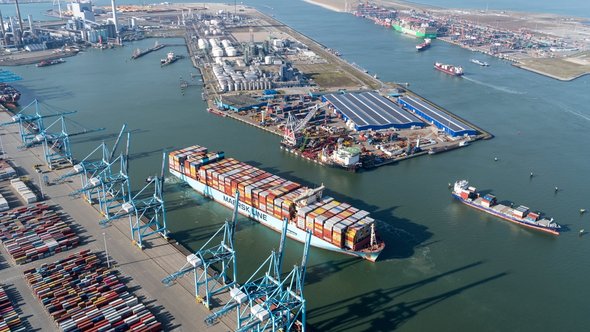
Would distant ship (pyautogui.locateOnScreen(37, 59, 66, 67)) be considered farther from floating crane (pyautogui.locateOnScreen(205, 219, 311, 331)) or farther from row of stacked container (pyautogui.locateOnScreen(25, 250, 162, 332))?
floating crane (pyautogui.locateOnScreen(205, 219, 311, 331))

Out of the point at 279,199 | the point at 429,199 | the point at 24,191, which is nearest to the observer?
the point at 279,199

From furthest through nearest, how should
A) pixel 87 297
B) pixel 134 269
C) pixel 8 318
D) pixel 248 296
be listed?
pixel 134 269
pixel 87 297
pixel 8 318
pixel 248 296

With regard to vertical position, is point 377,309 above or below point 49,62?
below

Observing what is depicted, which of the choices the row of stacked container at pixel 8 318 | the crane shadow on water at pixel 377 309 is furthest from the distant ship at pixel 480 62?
the row of stacked container at pixel 8 318

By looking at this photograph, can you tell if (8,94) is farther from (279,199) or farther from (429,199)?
(429,199)

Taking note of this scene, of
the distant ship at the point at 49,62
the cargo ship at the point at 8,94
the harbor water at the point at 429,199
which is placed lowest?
the harbor water at the point at 429,199

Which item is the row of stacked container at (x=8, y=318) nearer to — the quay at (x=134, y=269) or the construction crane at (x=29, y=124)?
the quay at (x=134, y=269)

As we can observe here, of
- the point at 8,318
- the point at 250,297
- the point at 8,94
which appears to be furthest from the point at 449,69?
the point at 8,318

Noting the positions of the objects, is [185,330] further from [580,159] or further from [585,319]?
[580,159]
